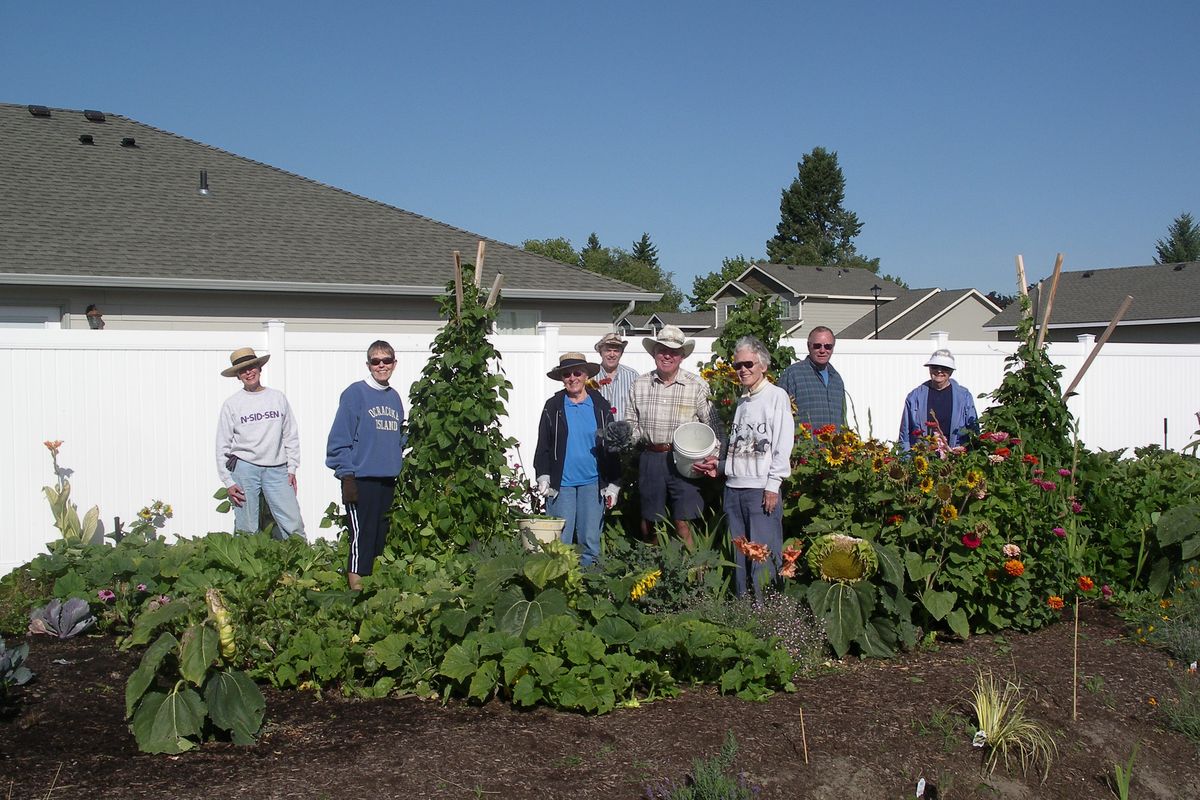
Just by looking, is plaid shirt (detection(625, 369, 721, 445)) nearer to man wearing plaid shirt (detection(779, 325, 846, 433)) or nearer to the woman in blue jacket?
man wearing plaid shirt (detection(779, 325, 846, 433))

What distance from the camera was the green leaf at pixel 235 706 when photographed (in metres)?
3.70

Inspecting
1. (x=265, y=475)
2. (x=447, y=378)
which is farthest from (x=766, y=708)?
(x=265, y=475)

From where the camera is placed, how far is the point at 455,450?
217 inches

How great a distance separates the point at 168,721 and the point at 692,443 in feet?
9.96

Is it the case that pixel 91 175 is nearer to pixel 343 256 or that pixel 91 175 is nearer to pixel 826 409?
pixel 343 256

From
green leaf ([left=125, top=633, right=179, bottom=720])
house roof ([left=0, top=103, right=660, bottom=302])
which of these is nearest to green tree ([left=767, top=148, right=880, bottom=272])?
house roof ([left=0, top=103, right=660, bottom=302])

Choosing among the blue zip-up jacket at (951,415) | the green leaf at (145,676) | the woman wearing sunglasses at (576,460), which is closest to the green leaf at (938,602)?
the blue zip-up jacket at (951,415)

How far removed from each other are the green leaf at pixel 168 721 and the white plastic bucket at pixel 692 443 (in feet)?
9.31

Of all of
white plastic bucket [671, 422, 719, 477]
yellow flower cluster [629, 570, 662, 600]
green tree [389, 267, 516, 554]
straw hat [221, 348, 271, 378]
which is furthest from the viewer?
straw hat [221, 348, 271, 378]

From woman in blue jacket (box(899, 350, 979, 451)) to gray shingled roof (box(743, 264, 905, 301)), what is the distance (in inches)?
1289

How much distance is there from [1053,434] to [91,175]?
1124cm

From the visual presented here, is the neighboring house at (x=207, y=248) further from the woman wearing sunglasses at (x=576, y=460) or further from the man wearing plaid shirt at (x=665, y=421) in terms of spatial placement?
the man wearing plaid shirt at (x=665, y=421)

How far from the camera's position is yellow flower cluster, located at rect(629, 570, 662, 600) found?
4648 mm

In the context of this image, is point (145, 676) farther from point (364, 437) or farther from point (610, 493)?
point (610, 493)
